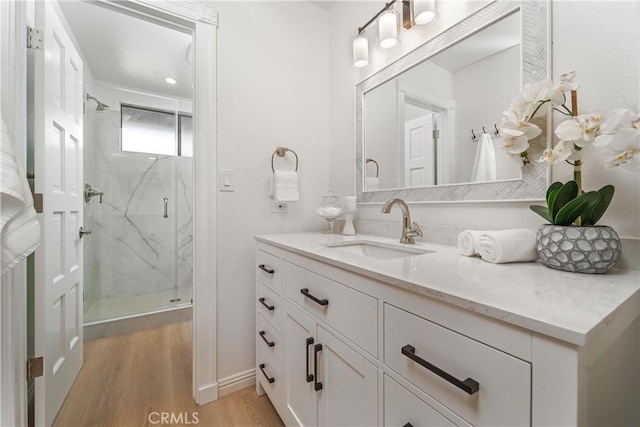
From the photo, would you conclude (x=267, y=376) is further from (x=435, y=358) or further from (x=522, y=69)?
(x=522, y=69)

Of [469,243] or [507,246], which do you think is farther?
[469,243]

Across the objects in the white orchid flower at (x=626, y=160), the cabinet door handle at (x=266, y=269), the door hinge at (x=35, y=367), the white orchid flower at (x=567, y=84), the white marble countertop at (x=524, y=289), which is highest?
the white orchid flower at (x=567, y=84)

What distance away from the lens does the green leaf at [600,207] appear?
0.67 meters

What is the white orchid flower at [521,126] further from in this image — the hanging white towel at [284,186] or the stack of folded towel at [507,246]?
the hanging white towel at [284,186]

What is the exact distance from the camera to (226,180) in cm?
155

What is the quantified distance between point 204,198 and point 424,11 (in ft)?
4.49

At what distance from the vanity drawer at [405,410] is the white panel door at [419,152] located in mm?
908

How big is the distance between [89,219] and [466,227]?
127 inches

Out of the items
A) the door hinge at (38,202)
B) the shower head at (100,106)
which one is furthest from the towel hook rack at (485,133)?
the shower head at (100,106)

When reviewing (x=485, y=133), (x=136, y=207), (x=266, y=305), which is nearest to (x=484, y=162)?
(x=485, y=133)

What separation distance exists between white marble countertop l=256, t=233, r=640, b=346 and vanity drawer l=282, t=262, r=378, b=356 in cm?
9

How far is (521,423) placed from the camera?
431 mm

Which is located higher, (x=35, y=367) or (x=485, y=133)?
(x=485, y=133)

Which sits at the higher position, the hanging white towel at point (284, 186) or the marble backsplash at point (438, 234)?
the hanging white towel at point (284, 186)
